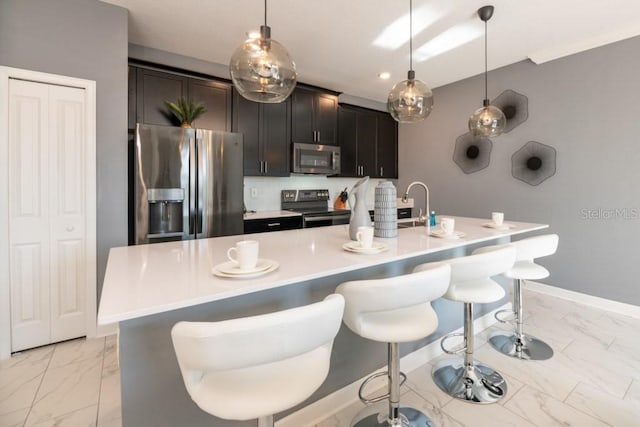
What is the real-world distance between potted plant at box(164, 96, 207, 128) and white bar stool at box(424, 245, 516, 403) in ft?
8.85

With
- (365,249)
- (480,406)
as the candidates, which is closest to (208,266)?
(365,249)

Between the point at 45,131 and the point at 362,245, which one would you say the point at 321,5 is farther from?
the point at 45,131

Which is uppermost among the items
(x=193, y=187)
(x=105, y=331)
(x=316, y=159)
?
(x=316, y=159)

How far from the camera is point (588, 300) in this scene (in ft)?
10.5

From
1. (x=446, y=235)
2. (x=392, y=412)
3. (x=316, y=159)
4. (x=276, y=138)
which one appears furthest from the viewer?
(x=316, y=159)

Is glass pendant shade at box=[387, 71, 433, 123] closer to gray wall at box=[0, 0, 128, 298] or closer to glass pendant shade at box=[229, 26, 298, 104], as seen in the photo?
glass pendant shade at box=[229, 26, 298, 104]

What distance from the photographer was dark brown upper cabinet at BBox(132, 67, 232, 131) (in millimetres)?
2982

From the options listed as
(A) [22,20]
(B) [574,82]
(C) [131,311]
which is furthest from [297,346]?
(B) [574,82]

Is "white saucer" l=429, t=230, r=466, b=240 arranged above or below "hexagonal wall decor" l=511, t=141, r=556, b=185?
below

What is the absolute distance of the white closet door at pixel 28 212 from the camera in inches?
86.9

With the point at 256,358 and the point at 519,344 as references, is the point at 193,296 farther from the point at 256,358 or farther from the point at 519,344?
the point at 519,344

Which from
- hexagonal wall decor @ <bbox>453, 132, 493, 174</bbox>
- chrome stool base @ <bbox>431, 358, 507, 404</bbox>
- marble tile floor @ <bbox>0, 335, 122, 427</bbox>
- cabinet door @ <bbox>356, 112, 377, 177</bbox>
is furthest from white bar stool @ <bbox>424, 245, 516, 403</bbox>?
cabinet door @ <bbox>356, 112, 377, 177</bbox>

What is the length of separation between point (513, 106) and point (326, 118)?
2.34 metres

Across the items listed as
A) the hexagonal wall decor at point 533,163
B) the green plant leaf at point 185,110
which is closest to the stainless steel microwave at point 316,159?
the green plant leaf at point 185,110
